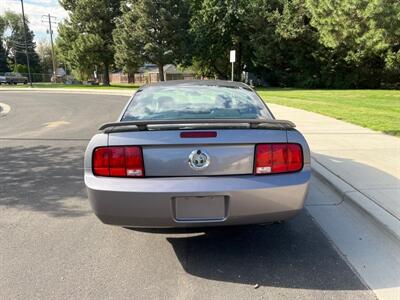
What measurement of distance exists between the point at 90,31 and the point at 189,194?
1793 inches

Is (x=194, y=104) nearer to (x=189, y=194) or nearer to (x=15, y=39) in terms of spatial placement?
(x=189, y=194)

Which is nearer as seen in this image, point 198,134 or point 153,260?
point 198,134

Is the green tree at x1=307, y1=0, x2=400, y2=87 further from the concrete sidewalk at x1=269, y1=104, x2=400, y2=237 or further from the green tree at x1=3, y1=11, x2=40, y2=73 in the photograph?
the green tree at x1=3, y1=11, x2=40, y2=73

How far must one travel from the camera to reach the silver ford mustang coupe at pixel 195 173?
3.24m

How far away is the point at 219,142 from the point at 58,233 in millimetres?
2088

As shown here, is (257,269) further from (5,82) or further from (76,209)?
(5,82)

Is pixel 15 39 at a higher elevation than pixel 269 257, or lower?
higher

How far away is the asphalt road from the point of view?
3.14 m

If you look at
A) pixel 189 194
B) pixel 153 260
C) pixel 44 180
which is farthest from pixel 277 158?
pixel 44 180

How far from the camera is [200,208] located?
10.7ft

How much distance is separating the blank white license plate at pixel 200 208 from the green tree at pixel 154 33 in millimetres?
36907

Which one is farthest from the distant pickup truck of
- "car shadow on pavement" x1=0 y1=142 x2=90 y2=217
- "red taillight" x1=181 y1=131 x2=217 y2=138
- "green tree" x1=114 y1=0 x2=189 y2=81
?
"red taillight" x1=181 y1=131 x2=217 y2=138

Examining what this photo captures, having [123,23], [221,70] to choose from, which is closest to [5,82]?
[123,23]

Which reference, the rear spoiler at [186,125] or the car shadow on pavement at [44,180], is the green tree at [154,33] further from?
the rear spoiler at [186,125]
